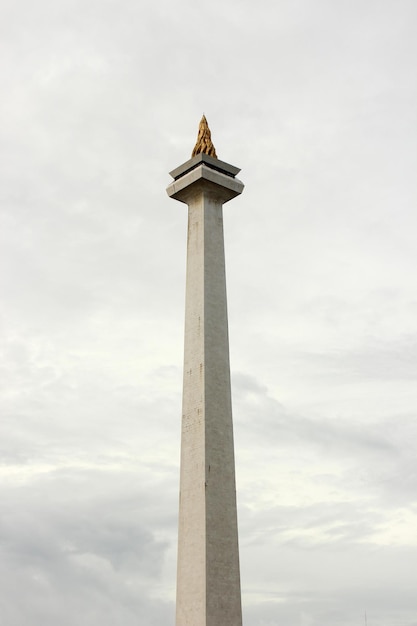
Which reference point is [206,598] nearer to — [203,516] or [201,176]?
[203,516]

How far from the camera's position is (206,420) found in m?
39.2

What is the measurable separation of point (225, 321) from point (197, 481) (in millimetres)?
8156

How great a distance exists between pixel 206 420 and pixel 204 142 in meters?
15.5

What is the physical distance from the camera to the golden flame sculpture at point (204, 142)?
46.0m

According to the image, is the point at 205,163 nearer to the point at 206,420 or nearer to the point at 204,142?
the point at 204,142

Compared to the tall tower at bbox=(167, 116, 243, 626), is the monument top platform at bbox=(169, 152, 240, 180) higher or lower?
higher

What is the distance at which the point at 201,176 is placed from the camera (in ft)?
143

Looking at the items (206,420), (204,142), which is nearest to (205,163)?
(204,142)

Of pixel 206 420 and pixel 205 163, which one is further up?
pixel 205 163

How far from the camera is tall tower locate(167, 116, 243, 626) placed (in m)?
37.0

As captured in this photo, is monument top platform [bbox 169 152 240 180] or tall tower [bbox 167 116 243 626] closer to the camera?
tall tower [bbox 167 116 243 626]

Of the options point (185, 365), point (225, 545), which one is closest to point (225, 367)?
point (185, 365)

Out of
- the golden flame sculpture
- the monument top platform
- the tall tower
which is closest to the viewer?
the tall tower

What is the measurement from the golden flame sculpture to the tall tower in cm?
7
